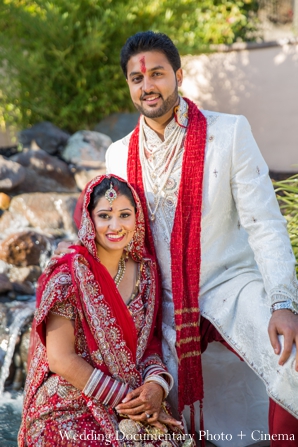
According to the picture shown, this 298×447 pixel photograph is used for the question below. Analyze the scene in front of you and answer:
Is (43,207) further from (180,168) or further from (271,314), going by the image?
(271,314)

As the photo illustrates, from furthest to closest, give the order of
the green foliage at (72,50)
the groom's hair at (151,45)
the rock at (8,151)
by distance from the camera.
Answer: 1. the rock at (8,151)
2. the green foliage at (72,50)
3. the groom's hair at (151,45)

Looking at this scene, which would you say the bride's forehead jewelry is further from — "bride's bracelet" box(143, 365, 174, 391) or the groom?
"bride's bracelet" box(143, 365, 174, 391)

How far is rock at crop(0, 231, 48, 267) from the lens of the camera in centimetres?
525

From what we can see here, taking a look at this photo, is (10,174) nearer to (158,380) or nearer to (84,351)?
(84,351)

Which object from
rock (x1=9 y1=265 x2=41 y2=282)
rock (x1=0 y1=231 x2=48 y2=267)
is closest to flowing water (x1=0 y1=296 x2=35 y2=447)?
rock (x1=9 y1=265 x2=41 y2=282)

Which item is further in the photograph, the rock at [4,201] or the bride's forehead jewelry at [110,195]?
the rock at [4,201]

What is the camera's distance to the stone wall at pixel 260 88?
745 cm

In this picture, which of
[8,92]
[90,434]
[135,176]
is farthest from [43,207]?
[90,434]

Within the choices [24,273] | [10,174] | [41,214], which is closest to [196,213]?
[24,273]

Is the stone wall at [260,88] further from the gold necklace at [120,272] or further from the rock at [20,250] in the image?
the gold necklace at [120,272]

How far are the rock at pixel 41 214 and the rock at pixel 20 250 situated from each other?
521mm

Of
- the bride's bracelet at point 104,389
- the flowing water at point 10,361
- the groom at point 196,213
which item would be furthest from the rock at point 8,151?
the bride's bracelet at point 104,389

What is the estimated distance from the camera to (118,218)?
2.50 meters

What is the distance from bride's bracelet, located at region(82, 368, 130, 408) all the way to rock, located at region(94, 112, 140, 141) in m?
6.23
